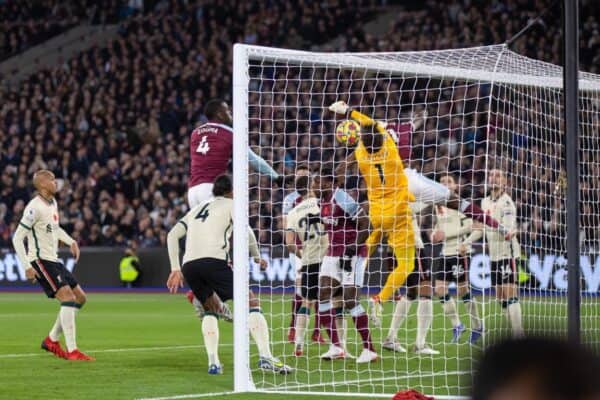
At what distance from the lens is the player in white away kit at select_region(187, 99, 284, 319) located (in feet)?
31.6

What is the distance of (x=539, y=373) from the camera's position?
73cm

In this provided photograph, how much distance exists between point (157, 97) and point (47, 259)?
20.0 metres

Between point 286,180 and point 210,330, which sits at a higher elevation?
point 286,180

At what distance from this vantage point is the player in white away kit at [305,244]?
10492mm

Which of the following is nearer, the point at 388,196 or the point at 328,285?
the point at 328,285

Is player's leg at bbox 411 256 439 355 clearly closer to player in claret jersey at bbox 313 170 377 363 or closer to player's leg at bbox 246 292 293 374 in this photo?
player in claret jersey at bbox 313 170 377 363

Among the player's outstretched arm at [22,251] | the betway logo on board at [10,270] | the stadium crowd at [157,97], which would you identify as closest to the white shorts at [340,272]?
the player's outstretched arm at [22,251]

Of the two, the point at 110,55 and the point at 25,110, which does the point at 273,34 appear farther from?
the point at 25,110

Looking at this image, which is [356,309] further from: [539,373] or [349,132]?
[539,373]

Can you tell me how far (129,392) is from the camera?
7809 mm

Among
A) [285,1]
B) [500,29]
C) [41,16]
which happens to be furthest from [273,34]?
[41,16]

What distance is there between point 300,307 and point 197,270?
7.30 ft

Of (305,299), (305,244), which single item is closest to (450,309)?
(305,244)

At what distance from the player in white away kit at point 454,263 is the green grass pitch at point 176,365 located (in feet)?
0.89
